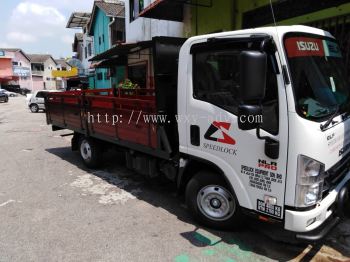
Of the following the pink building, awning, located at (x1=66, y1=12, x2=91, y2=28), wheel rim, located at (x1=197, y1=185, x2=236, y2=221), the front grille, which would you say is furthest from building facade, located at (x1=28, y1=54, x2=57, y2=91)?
the front grille

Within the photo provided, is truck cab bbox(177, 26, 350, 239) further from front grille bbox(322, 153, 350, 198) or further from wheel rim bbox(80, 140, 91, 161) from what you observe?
wheel rim bbox(80, 140, 91, 161)

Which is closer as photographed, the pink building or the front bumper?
the front bumper

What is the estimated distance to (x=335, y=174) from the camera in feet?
11.2

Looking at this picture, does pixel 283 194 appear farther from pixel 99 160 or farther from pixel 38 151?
pixel 38 151

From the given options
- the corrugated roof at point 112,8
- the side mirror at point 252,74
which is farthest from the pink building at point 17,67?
the side mirror at point 252,74

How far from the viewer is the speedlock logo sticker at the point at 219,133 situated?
11.4 feet

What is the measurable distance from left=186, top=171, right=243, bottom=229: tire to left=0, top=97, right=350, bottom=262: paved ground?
16cm

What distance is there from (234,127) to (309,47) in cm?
111

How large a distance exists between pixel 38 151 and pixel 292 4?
24.3 ft

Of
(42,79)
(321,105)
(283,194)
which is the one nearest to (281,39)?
(321,105)

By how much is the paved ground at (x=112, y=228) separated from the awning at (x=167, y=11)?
15.9 feet

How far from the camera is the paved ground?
353cm

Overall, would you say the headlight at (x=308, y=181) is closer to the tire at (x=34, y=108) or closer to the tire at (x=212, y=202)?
the tire at (x=212, y=202)

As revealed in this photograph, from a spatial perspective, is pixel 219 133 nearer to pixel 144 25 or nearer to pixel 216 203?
pixel 216 203
